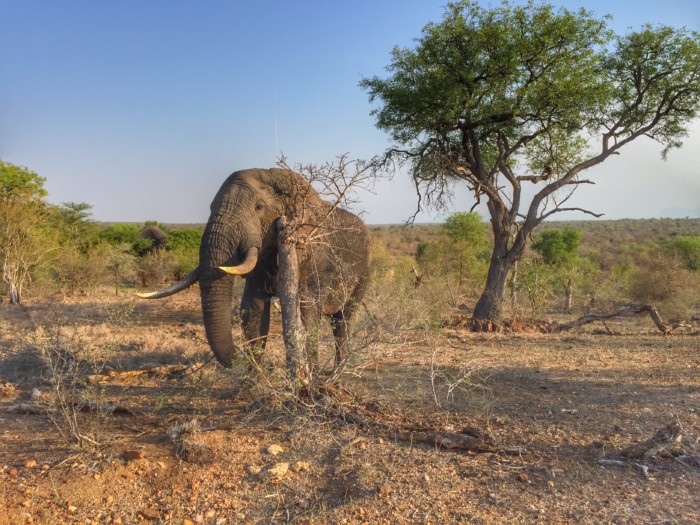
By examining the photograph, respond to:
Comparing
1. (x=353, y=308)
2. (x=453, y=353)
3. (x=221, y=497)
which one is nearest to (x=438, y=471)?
(x=221, y=497)

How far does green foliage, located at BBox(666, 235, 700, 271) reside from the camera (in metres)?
22.2

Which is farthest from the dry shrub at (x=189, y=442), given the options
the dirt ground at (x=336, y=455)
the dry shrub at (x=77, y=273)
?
the dry shrub at (x=77, y=273)

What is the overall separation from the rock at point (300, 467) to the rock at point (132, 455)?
1.13 metres

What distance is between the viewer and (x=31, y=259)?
16766 millimetres

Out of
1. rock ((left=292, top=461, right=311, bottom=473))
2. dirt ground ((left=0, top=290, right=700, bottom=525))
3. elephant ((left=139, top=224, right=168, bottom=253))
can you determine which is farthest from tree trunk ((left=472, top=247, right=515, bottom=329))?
elephant ((left=139, top=224, right=168, bottom=253))

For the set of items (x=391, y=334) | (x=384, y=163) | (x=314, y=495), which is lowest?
(x=314, y=495)

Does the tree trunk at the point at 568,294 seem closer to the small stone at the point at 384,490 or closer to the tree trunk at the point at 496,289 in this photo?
the tree trunk at the point at 496,289

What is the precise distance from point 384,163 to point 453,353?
5.77m

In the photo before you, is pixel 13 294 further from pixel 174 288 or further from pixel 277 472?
pixel 277 472

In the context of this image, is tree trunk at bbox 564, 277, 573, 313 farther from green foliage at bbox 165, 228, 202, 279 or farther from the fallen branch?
the fallen branch

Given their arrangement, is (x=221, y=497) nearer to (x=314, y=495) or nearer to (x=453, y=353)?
(x=314, y=495)

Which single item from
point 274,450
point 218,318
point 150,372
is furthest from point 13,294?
point 274,450

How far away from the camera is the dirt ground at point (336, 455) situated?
11.4 ft

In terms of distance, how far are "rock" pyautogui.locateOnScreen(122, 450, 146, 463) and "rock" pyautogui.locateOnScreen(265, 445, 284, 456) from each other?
3.03ft
